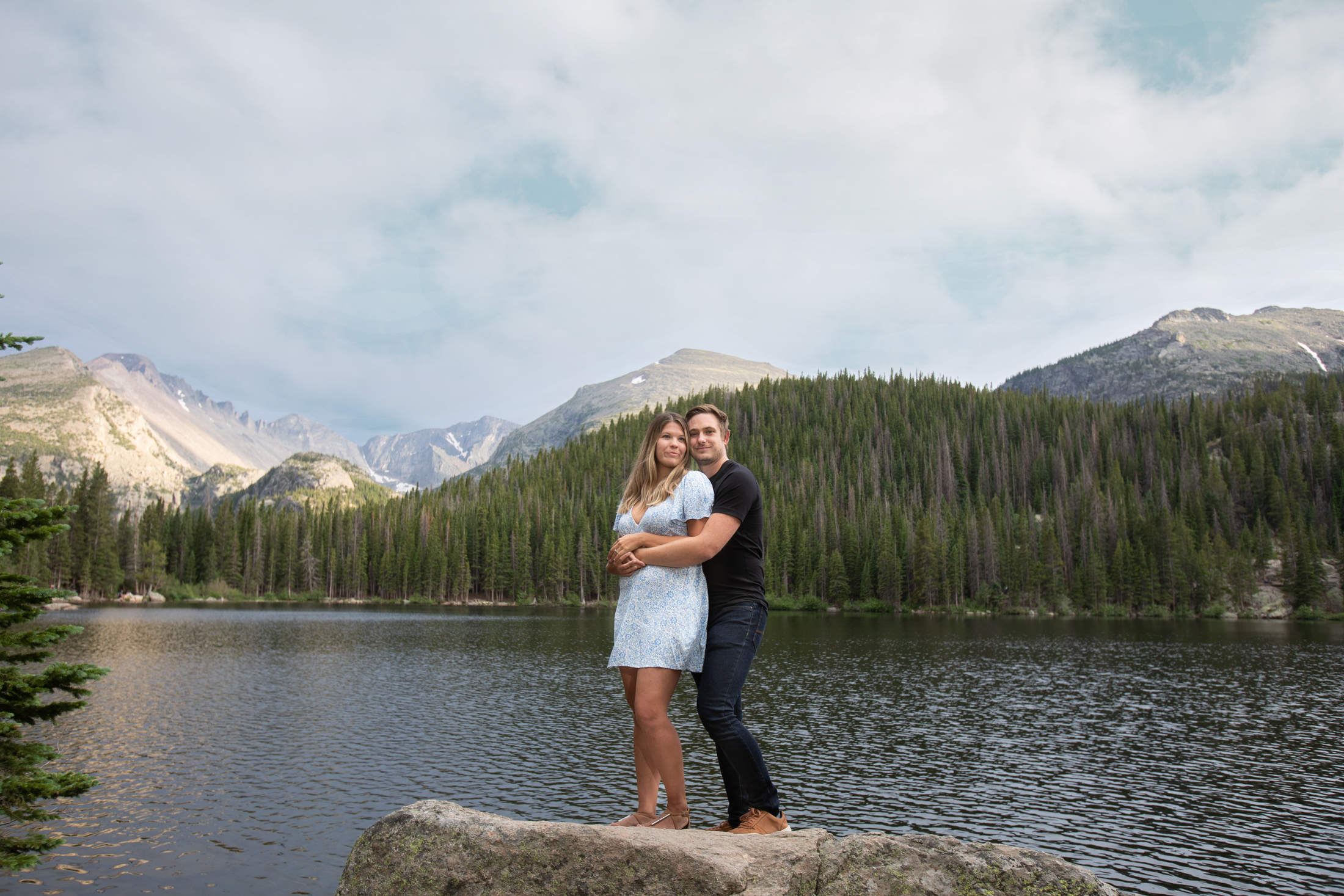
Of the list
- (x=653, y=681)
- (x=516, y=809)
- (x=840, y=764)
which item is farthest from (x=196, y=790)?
(x=653, y=681)

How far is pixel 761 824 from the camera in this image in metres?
6.51

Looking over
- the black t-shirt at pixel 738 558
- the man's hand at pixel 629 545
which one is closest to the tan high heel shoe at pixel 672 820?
the black t-shirt at pixel 738 558

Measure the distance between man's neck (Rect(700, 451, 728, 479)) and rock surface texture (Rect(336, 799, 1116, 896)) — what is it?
297cm

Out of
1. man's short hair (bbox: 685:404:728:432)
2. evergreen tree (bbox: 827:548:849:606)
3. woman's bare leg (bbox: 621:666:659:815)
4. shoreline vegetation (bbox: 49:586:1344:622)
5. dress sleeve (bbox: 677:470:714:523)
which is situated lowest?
shoreline vegetation (bbox: 49:586:1344:622)

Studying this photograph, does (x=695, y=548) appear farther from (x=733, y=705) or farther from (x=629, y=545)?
(x=733, y=705)

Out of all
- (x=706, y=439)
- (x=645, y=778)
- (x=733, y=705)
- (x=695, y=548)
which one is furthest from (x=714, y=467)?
(x=645, y=778)

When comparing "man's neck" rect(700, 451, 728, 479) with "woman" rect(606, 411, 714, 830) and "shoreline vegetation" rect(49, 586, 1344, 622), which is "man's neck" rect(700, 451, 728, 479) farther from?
"shoreline vegetation" rect(49, 586, 1344, 622)

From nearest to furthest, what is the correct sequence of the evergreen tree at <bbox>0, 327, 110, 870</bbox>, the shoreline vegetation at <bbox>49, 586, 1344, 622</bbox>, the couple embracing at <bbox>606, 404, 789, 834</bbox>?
the couple embracing at <bbox>606, 404, 789, 834</bbox>
the evergreen tree at <bbox>0, 327, 110, 870</bbox>
the shoreline vegetation at <bbox>49, 586, 1344, 622</bbox>

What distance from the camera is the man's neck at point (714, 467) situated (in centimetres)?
717

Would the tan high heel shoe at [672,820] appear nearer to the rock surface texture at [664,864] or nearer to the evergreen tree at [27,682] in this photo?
the rock surface texture at [664,864]

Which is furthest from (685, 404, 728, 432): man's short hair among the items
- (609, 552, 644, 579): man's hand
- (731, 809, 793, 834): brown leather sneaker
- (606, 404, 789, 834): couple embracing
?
(731, 809, 793, 834): brown leather sneaker

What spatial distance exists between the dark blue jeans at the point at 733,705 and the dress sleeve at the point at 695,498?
0.87m

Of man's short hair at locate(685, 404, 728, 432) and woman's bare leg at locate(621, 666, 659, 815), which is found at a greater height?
man's short hair at locate(685, 404, 728, 432)

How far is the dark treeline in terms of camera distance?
4284 inches
